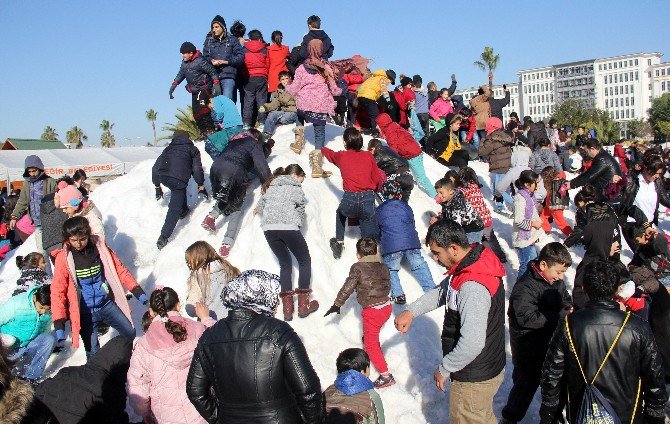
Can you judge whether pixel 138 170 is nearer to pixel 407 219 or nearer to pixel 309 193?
pixel 309 193

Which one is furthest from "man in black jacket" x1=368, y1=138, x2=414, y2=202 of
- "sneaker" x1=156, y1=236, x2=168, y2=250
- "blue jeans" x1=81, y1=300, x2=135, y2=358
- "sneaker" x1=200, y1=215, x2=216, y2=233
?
"blue jeans" x1=81, y1=300, x2=135, y2=358

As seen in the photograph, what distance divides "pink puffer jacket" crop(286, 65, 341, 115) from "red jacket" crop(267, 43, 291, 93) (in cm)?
259

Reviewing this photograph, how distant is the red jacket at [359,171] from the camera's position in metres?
8.02

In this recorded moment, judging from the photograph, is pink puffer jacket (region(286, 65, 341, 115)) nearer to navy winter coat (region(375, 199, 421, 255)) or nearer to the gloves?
the gloves

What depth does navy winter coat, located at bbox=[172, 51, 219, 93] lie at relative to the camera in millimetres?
11172

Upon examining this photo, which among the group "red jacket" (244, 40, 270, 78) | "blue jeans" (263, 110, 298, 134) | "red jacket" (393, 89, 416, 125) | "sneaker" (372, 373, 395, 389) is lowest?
"sneaker" (372, 373, 395, 389)

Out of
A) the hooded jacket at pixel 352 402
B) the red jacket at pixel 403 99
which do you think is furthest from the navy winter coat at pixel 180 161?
the red jacket at pixel 403 99

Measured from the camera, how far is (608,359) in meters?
3.71

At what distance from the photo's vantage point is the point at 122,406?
15.4 feet

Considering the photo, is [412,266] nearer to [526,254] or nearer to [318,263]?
[318,263]

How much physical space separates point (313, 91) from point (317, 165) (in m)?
1.30

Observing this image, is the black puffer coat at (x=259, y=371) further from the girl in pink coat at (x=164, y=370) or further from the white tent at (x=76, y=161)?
the white tent at (x=76, y=161)

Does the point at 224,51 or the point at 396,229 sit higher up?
the point at 224,51

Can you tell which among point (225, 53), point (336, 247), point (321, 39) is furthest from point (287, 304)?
point (225, 53)
